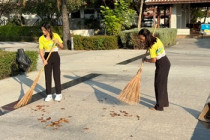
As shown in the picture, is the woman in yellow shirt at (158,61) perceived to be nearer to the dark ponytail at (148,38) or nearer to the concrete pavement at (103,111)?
the dark ponytail at (148,38)

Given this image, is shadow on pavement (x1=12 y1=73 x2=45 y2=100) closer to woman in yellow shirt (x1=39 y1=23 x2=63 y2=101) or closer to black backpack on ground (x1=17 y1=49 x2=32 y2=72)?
black backpack on ground (x1=17 y1=49 x2=32 y2=72)

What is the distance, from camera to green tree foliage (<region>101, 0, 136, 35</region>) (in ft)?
64.7

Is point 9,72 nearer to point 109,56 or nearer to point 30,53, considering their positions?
point 30,53

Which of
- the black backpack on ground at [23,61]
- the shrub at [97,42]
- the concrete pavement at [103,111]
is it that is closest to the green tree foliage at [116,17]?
the shrub at [97,42]

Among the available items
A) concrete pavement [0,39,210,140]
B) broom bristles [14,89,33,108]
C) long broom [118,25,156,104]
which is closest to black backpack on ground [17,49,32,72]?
concrete pavement [0,39,210,140]

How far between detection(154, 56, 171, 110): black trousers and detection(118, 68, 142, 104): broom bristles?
0.38 m

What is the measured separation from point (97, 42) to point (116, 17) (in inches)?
122

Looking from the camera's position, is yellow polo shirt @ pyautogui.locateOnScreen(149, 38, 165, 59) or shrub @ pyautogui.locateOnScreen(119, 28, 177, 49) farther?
shrub @ pyautogui.locateOnScreen(119, 28, 177, 49)

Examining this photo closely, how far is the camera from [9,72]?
32.9 feet

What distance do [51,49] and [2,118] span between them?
1.70 metres

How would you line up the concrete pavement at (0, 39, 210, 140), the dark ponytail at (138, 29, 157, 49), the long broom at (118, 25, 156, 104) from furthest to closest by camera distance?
the long broom at (118, 25, 156, 104)
the dark ponytail at (138, 29, 157, 49)
the concrete pavement at (0, 39, 210, 140)

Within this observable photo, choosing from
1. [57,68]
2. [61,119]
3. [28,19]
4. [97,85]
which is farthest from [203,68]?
[28,19]

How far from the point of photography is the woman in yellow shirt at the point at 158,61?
5.84 m

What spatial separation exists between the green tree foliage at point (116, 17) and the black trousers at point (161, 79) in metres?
13.8
